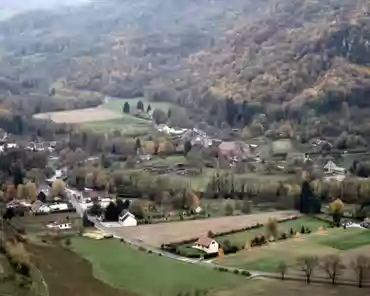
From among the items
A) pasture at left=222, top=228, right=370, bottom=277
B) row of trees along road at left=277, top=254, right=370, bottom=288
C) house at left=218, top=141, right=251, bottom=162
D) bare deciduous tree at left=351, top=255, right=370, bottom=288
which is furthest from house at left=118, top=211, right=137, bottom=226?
house at left=218, top=141, right=251, bottom=162

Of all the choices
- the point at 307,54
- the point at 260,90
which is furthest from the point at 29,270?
the point at 307,54

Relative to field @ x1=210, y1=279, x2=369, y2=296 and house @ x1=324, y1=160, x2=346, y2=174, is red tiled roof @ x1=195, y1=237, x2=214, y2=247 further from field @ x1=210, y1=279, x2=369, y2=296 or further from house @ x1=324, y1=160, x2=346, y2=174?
house @ x1=324, y1=160, x2=346, y2=174

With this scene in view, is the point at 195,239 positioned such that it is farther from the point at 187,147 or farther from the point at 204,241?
the point at 187,147

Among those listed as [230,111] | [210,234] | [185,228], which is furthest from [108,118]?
[210,234]

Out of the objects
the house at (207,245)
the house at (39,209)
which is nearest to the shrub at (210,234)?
the house at (207,245)

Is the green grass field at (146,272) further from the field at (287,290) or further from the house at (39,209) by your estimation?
the house at (39,209)

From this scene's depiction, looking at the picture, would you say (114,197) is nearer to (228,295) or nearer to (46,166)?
(46,166)
